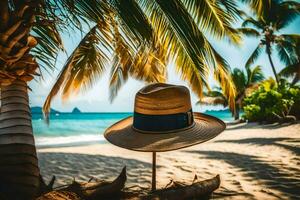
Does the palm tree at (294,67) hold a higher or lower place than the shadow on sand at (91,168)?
higher

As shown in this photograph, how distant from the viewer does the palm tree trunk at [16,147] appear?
99.9 inches

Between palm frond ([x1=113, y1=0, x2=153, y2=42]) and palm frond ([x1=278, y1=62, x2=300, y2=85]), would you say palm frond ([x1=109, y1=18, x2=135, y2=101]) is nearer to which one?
palm frond ([x1=113, y1=0, x2=153, y2=42])

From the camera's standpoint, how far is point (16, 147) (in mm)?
2605

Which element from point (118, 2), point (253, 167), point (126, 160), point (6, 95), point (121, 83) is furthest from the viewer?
point (121, 83)

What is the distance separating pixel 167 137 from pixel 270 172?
129 inches

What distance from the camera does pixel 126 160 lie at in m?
6.83

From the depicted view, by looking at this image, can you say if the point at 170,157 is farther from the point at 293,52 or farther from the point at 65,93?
the point at 293,52

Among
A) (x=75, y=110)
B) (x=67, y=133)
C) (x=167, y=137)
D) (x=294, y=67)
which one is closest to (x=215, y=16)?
(x=167, y=137)

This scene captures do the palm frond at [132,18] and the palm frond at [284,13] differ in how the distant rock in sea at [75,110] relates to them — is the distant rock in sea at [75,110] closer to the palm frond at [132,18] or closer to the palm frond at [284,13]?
the palm frond at [284,13]

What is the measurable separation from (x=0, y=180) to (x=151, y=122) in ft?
4.68

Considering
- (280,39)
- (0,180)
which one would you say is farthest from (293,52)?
(0,180)

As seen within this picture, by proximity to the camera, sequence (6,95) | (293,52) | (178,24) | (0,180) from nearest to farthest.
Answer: (0,180), (6,95), (178,24), (293,52)

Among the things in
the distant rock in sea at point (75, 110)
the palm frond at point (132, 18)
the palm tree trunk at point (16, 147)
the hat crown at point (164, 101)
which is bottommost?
the palm tree trunk at point (16, 147)

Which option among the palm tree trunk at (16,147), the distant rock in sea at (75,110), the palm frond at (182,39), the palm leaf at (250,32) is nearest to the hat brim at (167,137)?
→ the palm tree trunk at (16,147)
